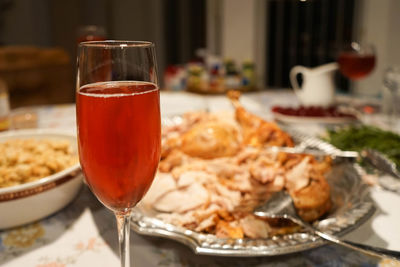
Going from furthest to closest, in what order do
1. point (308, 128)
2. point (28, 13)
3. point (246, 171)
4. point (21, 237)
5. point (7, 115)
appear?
point (28, 13)
point (308, 128)
point (7, 115)
point (246, 171)
point (21, 237)

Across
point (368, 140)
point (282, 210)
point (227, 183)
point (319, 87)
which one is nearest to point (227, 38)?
point (319, 87)

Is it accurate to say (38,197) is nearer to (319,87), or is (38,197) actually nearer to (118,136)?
(118,136)

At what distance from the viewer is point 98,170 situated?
1.68ft

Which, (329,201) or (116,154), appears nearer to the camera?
(116,154)

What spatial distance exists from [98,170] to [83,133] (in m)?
0.06

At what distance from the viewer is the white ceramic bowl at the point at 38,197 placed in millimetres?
703

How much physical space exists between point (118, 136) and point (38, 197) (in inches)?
13.5

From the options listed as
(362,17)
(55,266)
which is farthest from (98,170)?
(362,17)

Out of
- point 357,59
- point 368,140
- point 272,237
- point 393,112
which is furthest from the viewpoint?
point 357,59

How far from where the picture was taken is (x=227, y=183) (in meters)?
0.81

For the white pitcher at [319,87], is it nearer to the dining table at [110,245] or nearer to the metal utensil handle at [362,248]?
the dining table at [110,245]

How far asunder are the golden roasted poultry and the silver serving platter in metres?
0.04

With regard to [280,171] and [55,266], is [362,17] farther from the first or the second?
[55,266]

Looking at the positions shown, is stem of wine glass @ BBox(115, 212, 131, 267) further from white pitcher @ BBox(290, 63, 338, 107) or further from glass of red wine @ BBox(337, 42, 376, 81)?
glass of red wine @ BBox(337, 42, 376, 81)
